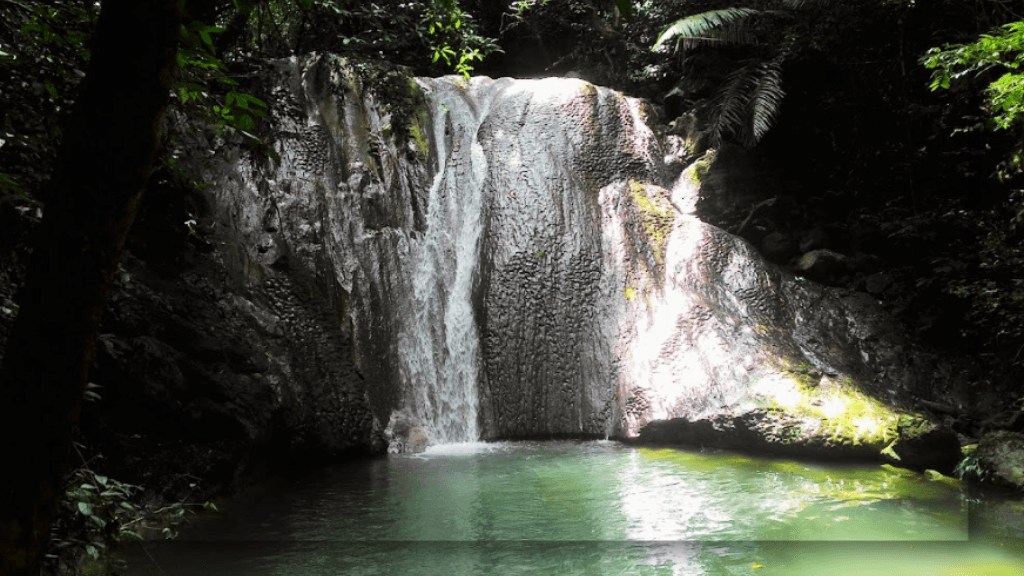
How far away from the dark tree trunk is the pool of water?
3.46m

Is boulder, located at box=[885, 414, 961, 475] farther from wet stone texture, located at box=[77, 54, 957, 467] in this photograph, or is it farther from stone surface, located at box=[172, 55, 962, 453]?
stone surface, located at box=[172, 55, 962, 453]

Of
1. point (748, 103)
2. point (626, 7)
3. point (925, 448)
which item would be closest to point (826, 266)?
point (748, 103)

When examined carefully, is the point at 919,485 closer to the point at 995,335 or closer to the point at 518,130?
the point at 995,335

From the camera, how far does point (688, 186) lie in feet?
35.2

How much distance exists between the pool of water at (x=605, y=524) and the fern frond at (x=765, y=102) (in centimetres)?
503

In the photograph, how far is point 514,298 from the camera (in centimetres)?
941

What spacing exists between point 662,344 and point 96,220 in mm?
7886

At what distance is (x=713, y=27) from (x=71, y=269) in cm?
1124

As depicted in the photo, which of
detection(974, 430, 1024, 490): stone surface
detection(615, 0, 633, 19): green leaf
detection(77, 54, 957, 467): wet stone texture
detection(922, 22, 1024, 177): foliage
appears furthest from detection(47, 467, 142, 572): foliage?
detection(974, 430, 1024, 490): stone surface

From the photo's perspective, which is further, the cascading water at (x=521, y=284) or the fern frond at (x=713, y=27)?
the fern frond at (x=713, y=27)

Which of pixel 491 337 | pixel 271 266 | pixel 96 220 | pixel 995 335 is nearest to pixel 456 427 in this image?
pixel 491 337

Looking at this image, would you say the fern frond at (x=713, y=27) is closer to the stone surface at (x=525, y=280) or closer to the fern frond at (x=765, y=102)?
the fern frond at (x=765, y=102)

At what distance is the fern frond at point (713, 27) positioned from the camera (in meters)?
10.7

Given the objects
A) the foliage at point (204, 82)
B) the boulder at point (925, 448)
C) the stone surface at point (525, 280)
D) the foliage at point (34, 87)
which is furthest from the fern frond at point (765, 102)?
the foliage at point (34, 87)
